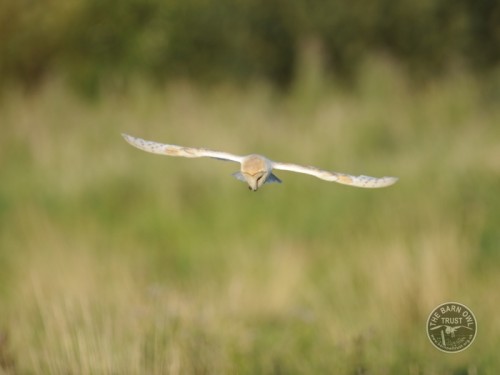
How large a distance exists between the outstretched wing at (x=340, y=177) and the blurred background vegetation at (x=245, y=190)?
2601 mm

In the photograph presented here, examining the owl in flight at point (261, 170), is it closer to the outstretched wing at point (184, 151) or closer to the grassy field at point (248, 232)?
the outstretched wing at point (184, 151)

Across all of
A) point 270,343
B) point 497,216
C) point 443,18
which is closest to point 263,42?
point 443,18

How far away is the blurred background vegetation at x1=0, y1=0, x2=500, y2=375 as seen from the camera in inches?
197

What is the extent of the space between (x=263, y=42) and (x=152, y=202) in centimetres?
575

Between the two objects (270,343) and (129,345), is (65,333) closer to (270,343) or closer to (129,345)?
(129,345)

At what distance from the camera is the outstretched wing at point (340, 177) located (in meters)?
1.62

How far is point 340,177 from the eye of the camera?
1655mm

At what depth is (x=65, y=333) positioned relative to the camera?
167 inches

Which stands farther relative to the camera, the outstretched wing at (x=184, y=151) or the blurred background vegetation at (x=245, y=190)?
the blurred background vegetation at (x=245, y=190)
